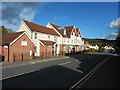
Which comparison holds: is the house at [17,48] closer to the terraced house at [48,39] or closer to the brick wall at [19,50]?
the brick wall at [19,50]

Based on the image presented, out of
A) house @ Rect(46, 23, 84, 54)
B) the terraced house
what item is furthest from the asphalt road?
house @ Rect(46, 23, 84, 54)

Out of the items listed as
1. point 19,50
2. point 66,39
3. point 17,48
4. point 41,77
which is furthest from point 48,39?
point 41,77

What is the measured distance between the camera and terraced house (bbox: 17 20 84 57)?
87.0 feet

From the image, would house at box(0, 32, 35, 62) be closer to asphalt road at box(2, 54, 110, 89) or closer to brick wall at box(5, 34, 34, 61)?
Result: brick wall at box(5, 34, 34, 61)

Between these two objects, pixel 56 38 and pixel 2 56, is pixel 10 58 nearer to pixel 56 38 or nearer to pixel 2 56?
pixel 2 56

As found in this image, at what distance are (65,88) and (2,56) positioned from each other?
16.0m

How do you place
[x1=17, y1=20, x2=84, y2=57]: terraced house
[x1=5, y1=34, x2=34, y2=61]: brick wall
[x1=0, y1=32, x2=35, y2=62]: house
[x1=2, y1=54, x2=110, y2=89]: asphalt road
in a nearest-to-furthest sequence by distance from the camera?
[x1=2, y1=54, x2=110, y2=89]: asphalt road → [x1=0, y1=32, x2=35, y2=62]: house → [x1=5, y1=34, x2=34, y2=61]: brick wall → [x1=17, y1=20, x2=84, y2=57]: terraced house

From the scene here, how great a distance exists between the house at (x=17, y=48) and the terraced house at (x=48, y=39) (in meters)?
4.27

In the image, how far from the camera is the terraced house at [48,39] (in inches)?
1045

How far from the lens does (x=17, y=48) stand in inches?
782

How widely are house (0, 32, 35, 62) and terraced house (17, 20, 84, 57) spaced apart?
4.27 m

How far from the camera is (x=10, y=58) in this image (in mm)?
18766

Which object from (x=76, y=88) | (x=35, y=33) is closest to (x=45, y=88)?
(x=76, y=88)

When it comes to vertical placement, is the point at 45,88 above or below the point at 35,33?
below
